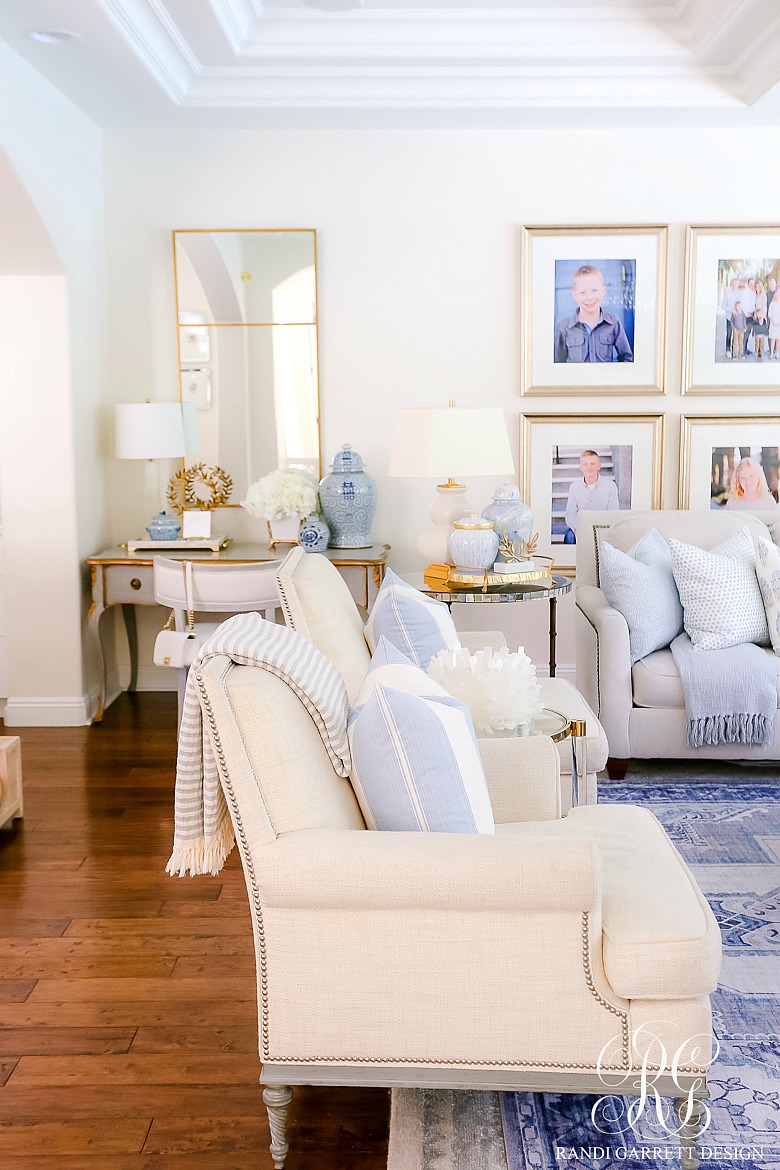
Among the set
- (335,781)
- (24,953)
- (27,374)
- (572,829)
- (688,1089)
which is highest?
(27,374)

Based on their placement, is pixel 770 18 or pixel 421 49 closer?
pixel 770 18

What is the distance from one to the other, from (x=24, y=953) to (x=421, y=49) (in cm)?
357

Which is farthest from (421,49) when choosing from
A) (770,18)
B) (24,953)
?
(24,953)

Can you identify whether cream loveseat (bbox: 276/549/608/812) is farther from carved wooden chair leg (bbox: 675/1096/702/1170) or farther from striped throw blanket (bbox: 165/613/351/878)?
carved wooden chair leg (bbox: 675/1096/702/1170)

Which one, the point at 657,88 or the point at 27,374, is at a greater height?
the point at 657,88

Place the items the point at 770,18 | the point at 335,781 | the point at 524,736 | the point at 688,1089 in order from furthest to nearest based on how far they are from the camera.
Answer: the point at 770,18 < the point at 524,736 < the point at 335,781 < the point at 688,1089

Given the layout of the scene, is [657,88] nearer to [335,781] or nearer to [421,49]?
[421,49]

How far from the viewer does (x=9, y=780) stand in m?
3.49

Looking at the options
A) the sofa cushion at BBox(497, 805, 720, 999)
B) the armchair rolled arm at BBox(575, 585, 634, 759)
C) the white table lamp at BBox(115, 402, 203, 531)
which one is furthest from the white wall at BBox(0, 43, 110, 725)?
the sofa cushion at BBox(497, 805, 720, 999)

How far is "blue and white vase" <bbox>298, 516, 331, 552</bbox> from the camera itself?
15.5 ft

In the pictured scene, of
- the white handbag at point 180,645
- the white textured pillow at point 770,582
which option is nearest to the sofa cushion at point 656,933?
the white textured pillow at point 770,582

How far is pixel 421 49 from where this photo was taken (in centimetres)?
425

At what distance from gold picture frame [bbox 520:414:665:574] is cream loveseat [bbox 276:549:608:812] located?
195 centimetres

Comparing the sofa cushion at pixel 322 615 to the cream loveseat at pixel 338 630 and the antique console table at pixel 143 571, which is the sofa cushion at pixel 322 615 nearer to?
the cream loveseat at pixel 338 630
